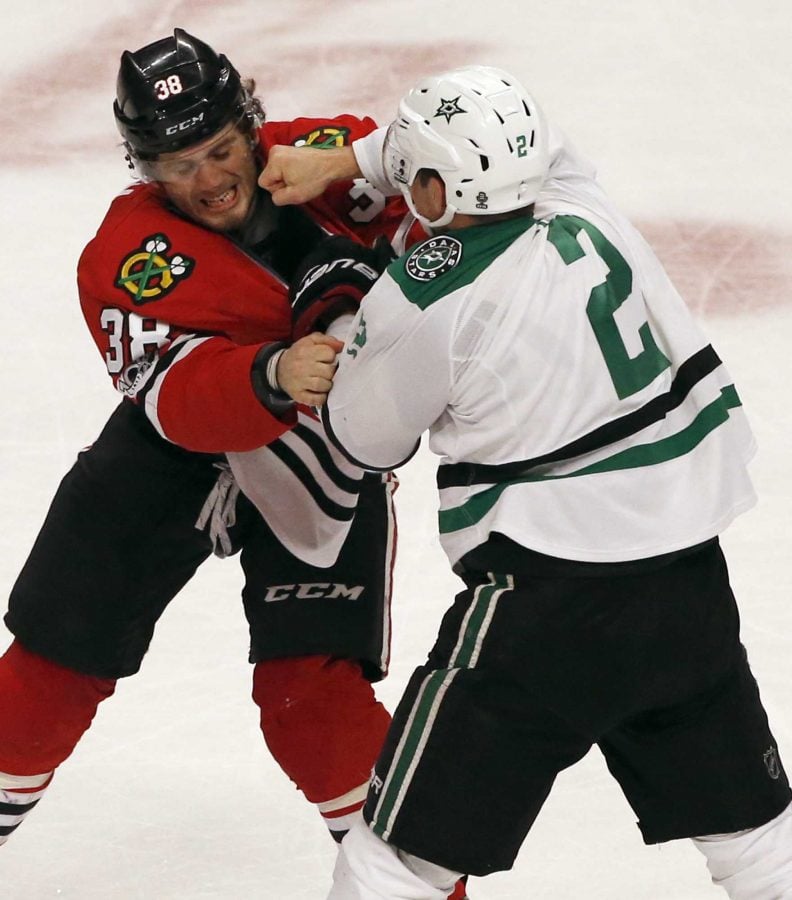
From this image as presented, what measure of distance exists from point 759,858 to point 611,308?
76cm

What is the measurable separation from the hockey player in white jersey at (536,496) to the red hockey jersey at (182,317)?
229 mm

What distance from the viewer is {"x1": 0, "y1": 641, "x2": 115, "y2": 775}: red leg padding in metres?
2.72

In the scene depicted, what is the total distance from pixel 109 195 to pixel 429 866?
3.03 meters

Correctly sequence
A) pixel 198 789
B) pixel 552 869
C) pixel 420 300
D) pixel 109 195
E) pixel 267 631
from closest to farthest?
pixel 420 300 → pixel 267 631 → pixel 552 869 → pixel 198 789 → pixel 109 195

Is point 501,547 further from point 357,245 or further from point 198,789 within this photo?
point 198,789

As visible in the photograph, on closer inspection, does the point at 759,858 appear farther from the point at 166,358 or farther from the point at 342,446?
the point at 166,358

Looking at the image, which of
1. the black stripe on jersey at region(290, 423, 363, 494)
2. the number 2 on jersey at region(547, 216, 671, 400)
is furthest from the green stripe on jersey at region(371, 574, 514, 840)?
the black stripe on jersey at region(290, 423, 363, 494)

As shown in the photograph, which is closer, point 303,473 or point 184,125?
point 184,125

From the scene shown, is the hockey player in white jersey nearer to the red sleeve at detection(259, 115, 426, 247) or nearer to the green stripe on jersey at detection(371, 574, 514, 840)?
the green stripe on jersey at detection(371, 574, 514, 840)

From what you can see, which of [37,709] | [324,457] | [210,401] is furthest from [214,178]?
[37,709]

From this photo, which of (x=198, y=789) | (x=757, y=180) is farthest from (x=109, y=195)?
(x=198, y=789)

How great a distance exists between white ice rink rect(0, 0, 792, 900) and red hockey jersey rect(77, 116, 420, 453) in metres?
0.44

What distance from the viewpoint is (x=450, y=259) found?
214 centimetres

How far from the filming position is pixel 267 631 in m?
2.69
